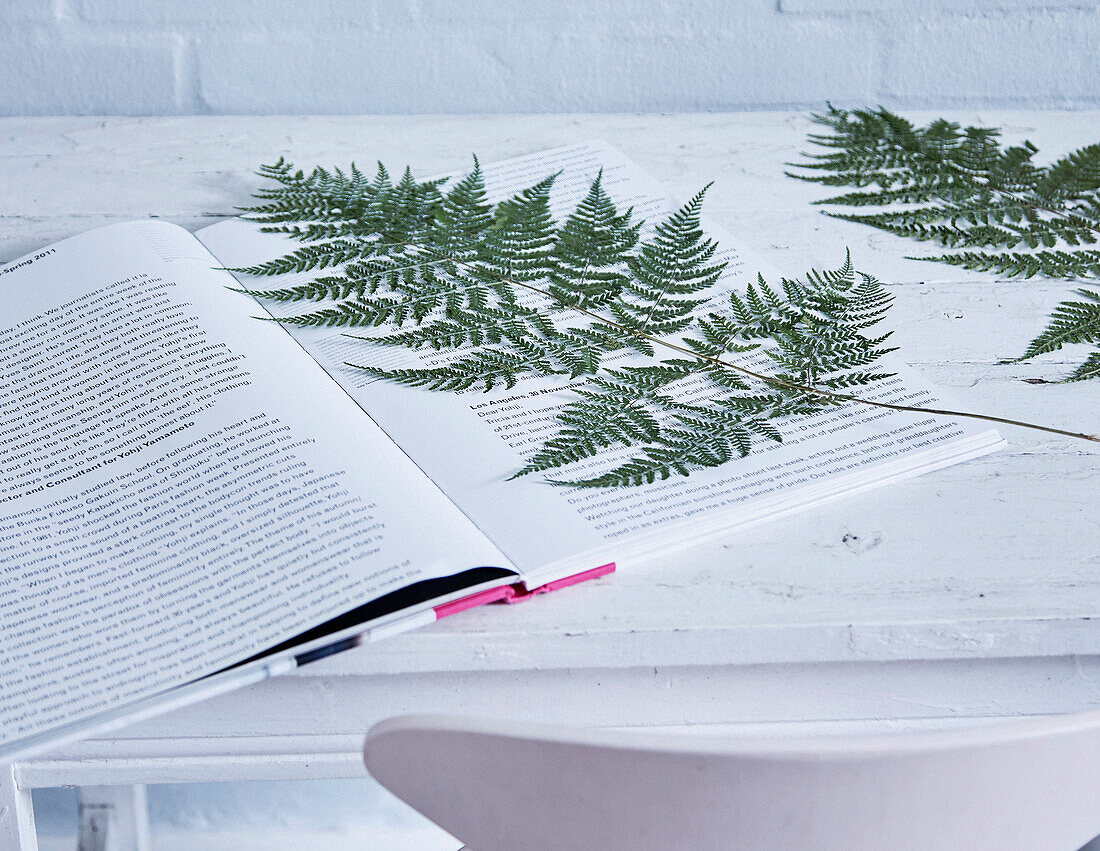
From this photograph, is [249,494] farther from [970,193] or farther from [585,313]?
[970,193]

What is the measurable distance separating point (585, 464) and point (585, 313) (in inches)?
5.2

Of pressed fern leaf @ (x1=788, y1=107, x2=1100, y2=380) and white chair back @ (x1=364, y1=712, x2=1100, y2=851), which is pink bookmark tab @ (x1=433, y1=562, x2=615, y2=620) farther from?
pressed fern leaf @ (x1=788, y1=107, x2=1100, y2=380)

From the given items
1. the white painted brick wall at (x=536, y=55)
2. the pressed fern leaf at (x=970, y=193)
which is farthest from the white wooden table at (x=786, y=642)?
the white painted brick wall at (x=536, y=55)

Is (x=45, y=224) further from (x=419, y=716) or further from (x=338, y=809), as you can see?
(x=338, y=809)

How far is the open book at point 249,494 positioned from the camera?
336mm

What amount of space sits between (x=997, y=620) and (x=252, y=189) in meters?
0.57

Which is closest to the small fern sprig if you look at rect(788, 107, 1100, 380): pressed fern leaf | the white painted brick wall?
rect(788, 107, 1100, 380): pressed fern leaf

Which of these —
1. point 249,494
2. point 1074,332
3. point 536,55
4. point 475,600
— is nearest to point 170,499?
point 249,494

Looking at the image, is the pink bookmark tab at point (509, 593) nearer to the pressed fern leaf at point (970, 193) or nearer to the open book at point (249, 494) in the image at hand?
the open book at point (249, 494)

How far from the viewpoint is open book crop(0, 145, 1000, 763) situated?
34 centimetres

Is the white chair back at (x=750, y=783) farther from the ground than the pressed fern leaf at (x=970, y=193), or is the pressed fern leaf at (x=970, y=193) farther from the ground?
the pressed fern leaf at (x=970, y=193)

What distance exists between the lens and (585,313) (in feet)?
1.74

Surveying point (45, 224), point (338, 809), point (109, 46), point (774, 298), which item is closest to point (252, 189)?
point (45, 224)

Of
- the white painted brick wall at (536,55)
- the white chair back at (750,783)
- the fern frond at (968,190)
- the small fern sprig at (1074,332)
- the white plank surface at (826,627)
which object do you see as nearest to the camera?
the white chair back at (750,783)
